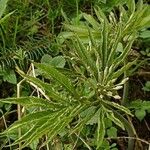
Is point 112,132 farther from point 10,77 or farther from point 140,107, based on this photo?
point 10,77

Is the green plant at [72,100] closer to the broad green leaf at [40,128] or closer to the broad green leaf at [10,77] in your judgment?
the broad green leaf at [40,128]

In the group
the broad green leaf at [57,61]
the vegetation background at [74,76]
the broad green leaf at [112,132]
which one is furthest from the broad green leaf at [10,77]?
the broad green leaf at [112,132]

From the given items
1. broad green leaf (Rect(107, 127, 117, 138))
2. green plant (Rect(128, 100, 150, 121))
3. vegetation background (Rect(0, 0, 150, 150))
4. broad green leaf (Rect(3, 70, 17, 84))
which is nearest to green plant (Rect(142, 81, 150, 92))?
vegetation background (Rect(0, 0, 150, 150))

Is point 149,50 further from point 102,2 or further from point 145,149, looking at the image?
point 145,149

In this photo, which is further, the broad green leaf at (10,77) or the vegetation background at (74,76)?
the broad green leaf at (10,77)

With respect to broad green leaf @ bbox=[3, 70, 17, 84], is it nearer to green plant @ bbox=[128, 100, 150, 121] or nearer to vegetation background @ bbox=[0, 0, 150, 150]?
vegetation background @ bbox=[0, 0, 150, 150]

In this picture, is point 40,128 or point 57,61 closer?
point 40,128

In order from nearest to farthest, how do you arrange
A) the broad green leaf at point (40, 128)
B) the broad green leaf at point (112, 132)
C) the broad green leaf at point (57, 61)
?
the broad green leaf at point (40, 128), the broad green leaf at point (112, 132), the broad green leaf at point (57, 61)

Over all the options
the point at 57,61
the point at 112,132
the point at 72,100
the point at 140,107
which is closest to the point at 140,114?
the point at 140,107
